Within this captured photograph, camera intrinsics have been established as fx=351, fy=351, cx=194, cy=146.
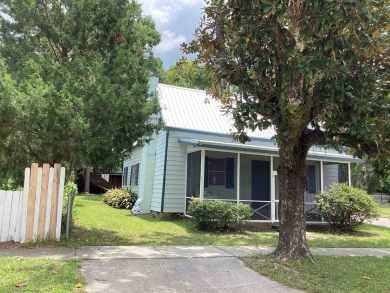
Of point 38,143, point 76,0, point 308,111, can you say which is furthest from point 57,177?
point 308,111

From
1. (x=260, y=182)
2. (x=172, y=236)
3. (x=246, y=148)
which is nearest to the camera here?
(x=172, y=236)

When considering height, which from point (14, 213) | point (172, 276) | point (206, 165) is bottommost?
point (172, 276)

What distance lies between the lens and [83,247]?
7555 millimetres

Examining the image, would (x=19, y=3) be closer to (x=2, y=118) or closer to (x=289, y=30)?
(x=2, y=118)

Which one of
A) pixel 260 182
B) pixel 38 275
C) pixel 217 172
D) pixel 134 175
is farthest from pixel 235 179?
pixel 38 275

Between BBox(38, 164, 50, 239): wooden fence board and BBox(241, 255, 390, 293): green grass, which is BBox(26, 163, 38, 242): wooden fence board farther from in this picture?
BBox(241, 255, 390, 293): green grass

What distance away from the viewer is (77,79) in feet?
27.8

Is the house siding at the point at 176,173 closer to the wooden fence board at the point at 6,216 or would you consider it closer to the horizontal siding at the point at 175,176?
the horizontal siding at the point at 175,176

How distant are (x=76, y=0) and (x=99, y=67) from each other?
1.95 metres

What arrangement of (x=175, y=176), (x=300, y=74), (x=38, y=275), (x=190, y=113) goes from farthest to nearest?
(x=190, y=113) → (x=175, y=176) → (x=300, y=74) → (x=38, y=275)

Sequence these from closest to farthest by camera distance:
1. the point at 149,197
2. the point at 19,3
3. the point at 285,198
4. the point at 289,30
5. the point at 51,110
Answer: the point at 289,30, the point at 285,198, the point at 51,110, the point at 19,3, the point at 149,197

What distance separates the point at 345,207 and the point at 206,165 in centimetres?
553

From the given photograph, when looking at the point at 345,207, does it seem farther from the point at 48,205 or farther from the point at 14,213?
the point at 14,213

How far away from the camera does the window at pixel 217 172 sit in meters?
14.7
